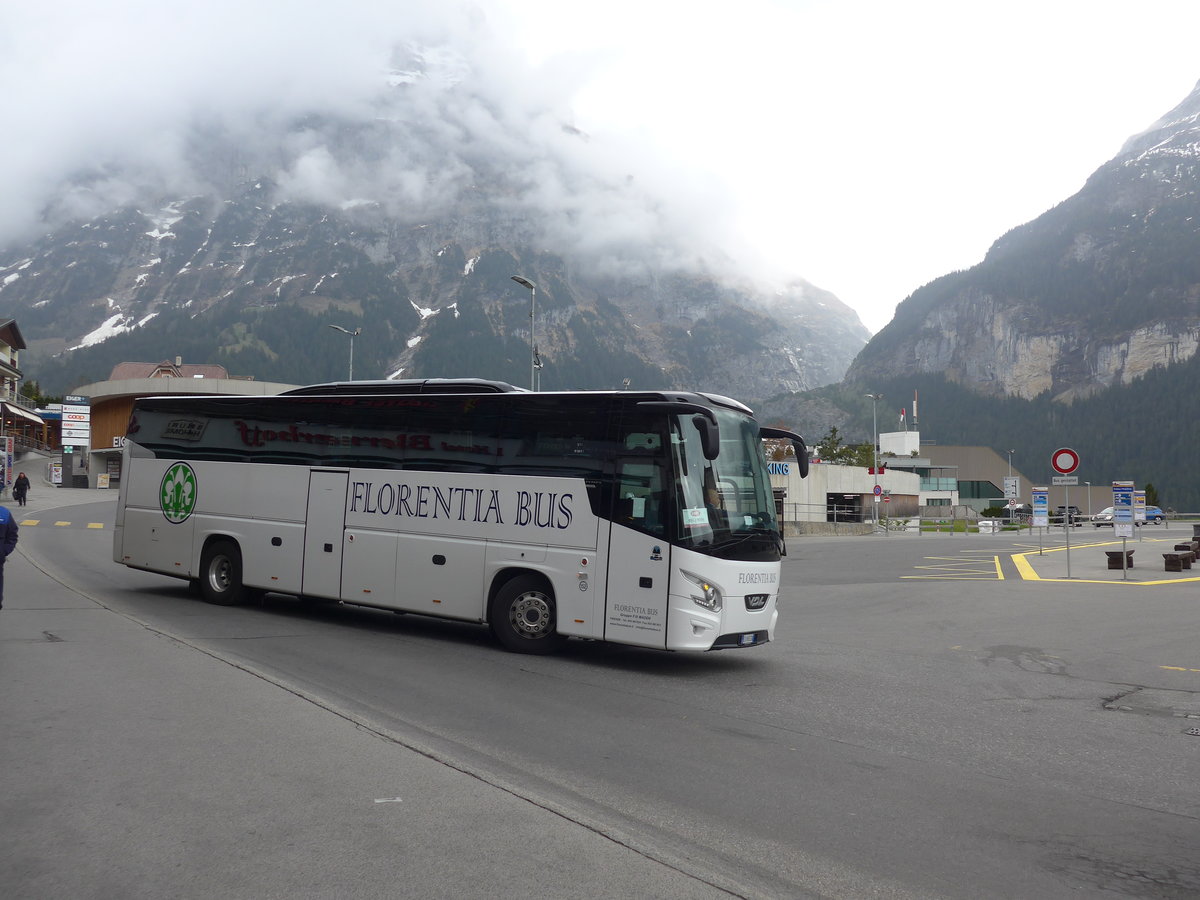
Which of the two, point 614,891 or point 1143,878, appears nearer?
point 614,891

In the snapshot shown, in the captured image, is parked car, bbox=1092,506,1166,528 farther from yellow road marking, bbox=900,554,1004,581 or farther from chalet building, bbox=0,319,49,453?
chalet building, bbox=0,319,49,453

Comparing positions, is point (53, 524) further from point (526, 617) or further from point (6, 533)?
point (526, 617)

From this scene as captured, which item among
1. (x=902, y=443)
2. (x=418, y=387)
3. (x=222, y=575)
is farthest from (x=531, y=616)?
(x=902, y=443)

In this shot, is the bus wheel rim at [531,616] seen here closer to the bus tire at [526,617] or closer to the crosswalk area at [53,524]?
the bus tire at [526,617]

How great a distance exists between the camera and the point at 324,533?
42.9 ft

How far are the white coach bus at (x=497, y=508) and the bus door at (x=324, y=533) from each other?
2 centimetres

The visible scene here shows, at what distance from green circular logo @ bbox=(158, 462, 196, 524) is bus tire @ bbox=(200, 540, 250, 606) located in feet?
2.49

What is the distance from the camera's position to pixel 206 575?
14.7 m

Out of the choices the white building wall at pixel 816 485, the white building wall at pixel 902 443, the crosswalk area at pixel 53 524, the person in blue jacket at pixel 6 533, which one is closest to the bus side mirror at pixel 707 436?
the person in blue jacket at pixel 6 533

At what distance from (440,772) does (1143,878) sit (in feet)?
12.1

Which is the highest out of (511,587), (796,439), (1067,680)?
(796,439)

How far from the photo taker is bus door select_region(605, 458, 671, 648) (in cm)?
996

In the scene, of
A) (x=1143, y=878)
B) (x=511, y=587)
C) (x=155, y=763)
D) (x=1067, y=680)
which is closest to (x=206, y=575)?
(x=511, y=587)

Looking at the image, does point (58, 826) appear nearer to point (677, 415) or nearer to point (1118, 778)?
point (1118, 778)
